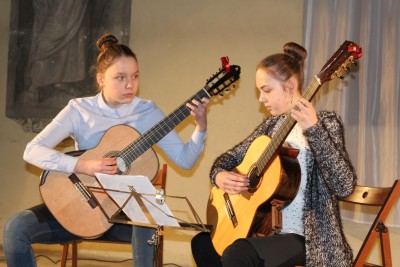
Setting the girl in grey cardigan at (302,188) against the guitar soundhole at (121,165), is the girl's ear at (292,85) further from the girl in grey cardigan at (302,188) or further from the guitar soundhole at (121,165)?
the guitar soundhole at (121,165)

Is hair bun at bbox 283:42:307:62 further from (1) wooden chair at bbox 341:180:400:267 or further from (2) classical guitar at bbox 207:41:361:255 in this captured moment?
(1) wooden chair at bbox 341:180:400:267

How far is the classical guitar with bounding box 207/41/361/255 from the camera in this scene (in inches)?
94.4

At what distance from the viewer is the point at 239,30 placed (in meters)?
4.45

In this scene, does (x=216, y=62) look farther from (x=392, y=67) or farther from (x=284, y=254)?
(x=284, y=254)

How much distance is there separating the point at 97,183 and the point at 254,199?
84 cm

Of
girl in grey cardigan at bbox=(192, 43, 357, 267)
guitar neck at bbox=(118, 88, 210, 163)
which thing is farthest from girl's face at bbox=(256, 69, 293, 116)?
guitar neck at bbox=(118, 88, 210, 163)

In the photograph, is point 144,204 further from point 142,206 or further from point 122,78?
point 122,78

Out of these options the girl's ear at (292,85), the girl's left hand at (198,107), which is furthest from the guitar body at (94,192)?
the girl's ear at (292,85)

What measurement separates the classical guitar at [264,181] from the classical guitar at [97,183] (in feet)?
1.30

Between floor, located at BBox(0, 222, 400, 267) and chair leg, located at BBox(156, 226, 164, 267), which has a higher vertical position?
chair leg, located at BBox(156, 226, 164, 267)

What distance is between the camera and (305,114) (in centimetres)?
232

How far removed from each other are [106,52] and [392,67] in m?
1.94

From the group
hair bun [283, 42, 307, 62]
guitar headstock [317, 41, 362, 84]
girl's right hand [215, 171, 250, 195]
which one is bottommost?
girl's right hand [215, 171, 250, 195]

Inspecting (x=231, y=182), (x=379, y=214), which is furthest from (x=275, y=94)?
(x=379, y=214)
